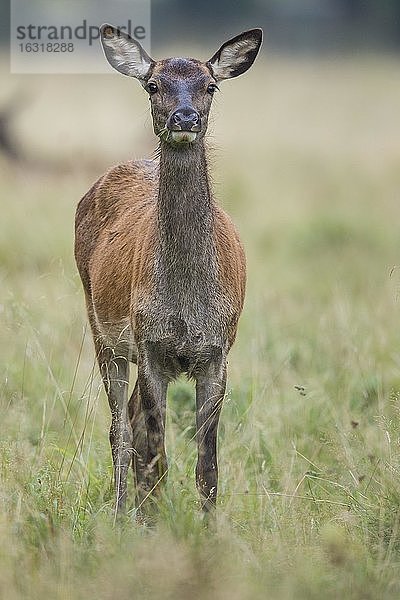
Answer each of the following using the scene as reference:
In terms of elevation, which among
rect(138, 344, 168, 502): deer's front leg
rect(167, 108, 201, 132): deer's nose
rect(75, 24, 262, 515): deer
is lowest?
rect(138, 344, 168, 502): deer's front leg

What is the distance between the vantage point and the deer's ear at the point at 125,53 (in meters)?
5.68

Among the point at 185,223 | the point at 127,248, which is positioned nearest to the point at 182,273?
the point at 185,223

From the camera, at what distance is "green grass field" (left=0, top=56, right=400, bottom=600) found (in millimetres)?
4281

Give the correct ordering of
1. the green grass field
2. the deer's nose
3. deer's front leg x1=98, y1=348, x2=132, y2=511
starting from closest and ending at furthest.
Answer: the green grass field
the deer's nose
deer's front leg x1=98, y1=348, x2=132, y2=511

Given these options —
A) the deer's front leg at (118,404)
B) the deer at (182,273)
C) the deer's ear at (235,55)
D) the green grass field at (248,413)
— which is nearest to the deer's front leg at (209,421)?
the deer at (182,273)

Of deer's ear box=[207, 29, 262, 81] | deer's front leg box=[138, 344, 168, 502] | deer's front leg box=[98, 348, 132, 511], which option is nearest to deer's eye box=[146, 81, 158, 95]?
deer's ear box=[207, 29, 262, 81]

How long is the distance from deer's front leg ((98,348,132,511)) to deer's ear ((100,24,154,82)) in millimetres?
1380

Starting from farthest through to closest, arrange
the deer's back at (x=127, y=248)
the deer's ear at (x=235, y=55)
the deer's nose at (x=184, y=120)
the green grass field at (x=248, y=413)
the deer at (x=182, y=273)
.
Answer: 1. the deer's ear at (x=235, y=55)
2. the deer's back at (x=127, y=248)
3. the deer at (x=182, y=273)
4. the deer's nose at (x=184, y=120)
5. the green grass field at (x=248, y=413)

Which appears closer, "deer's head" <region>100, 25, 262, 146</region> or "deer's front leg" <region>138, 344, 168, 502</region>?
"deer's head" <region>100, 25, 262, 146</region>

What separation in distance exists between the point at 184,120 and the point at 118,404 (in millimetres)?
1800

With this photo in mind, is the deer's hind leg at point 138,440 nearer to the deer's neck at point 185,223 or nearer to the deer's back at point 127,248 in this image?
the deer's back at point 127,248

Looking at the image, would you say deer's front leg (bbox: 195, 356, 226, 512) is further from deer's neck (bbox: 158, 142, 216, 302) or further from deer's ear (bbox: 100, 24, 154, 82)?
deer's ear (bbox: 100, 24, 154, 82)

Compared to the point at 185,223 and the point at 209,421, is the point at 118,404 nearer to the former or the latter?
the point at 209,421

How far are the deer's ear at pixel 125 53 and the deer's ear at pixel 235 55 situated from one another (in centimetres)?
30
